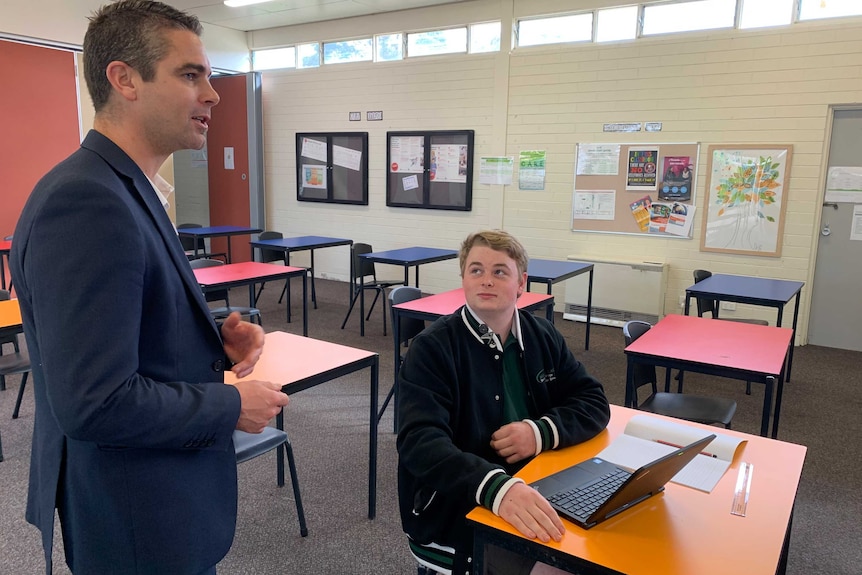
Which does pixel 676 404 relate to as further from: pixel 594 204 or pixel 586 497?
pixel 594 204

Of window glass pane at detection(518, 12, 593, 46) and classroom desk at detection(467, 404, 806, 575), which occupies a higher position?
window glass pane at detection(518, 12, 593, 46)

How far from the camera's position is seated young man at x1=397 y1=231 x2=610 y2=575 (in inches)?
51.6

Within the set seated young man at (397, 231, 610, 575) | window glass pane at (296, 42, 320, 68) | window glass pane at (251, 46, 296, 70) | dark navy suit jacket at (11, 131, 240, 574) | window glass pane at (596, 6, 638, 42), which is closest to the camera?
dark navy suit jacket at (11, 131, 240, 574)

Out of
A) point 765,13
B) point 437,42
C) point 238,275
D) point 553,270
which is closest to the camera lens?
point 238,275

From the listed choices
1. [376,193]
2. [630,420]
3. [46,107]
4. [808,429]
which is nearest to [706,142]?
[808,429]

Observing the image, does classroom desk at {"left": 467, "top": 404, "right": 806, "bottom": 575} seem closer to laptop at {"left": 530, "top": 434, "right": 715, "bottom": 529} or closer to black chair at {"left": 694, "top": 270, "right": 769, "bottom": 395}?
laptop at {"left": 530, "top": 434, "right": 715, "bottom": 529}

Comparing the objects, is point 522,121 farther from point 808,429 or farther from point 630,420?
point 630,420

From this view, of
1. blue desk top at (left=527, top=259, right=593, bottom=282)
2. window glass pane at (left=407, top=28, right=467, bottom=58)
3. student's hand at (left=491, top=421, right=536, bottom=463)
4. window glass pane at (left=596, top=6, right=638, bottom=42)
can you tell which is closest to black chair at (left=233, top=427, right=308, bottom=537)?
student's hand at (left=491, top=421, right=536, bottom=463)

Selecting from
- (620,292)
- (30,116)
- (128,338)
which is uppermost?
(30,116)

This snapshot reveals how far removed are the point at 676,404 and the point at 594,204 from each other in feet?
11.9

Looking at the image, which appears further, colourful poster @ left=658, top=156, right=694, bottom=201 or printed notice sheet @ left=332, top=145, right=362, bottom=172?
printed notice sheet @ left=332, top=145, right=362, bottom=172

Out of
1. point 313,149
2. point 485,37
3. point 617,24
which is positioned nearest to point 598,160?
point 617,24

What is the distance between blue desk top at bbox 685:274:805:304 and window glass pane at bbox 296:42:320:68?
559 cm

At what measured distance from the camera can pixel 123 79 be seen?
94cm
